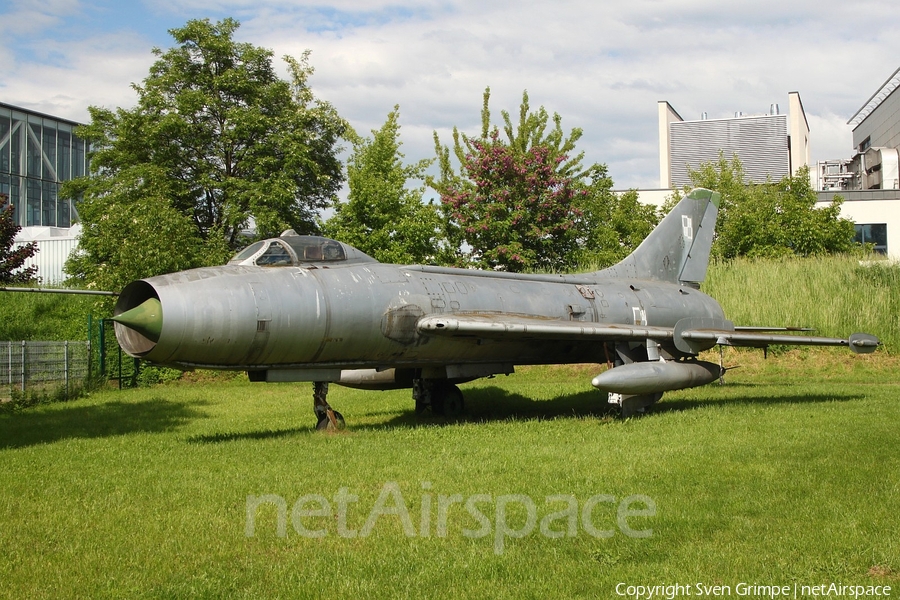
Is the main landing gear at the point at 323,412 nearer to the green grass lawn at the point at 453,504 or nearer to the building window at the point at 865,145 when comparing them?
the green grass lawn at the point at 453,504

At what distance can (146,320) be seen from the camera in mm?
9789

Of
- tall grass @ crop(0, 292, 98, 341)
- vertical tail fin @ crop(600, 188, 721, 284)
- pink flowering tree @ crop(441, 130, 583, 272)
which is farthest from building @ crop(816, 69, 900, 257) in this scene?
tall grass @ crop(0, 292, 98, 341)

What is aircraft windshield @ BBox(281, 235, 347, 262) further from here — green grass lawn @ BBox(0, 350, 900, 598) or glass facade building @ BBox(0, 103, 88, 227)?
glass facade building @ BBox(0, 103, 88, 227)

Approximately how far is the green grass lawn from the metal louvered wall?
161ft

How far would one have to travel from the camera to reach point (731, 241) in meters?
32.0

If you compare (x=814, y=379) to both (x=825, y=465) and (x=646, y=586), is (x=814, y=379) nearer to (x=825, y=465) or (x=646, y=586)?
(x=825, y=465)

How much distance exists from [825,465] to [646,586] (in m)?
4.44

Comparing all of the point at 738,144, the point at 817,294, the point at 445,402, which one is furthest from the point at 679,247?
the point at 738,144

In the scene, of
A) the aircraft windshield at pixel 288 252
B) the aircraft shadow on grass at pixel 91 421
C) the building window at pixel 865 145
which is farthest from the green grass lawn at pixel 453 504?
the building window at pixel 865 145

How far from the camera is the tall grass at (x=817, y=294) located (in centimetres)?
2350

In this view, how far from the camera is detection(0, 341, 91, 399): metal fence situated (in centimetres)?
1736

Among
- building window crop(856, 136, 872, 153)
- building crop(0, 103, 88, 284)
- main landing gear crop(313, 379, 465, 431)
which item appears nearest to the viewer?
main landing gear crop(313, 379, 465, 431)

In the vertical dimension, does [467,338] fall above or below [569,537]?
above

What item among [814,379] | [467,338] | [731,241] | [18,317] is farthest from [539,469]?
[731,241]
